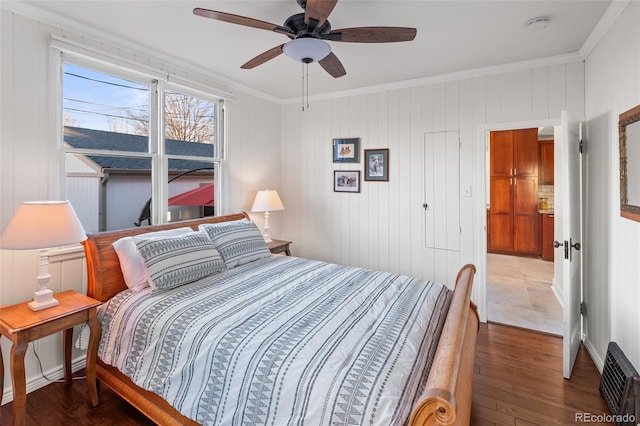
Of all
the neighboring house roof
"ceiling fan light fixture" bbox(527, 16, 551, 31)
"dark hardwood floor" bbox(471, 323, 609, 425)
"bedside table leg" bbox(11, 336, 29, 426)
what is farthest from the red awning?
"ceiling fan light fixture" bbox(527, 16, 551, 31)

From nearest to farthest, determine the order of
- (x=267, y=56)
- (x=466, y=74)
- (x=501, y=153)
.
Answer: (x=267, y=56), (x=466, y=74), (x=501, y=153)

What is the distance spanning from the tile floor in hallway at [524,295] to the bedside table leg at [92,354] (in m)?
3.60

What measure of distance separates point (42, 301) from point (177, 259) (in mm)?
810

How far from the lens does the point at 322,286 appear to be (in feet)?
7.71

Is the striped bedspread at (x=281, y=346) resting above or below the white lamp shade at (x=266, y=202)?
below

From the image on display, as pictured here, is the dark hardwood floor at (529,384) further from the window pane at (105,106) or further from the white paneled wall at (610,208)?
the window pane at (105,106)

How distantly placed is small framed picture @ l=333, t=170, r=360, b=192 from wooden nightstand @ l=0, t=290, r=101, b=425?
9.54 ft

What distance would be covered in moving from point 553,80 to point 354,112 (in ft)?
6.78

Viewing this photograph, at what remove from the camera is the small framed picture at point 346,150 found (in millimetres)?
4133

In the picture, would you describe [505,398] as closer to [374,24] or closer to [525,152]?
[374,24]

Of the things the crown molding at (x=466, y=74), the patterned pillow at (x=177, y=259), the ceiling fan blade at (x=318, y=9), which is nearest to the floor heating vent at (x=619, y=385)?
the crown molding at (x=466, y=74)

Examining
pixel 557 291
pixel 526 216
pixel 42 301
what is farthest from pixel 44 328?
pixel 526 216

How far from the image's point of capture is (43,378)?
2340 millimetres

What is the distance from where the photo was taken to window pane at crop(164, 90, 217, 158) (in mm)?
3251
